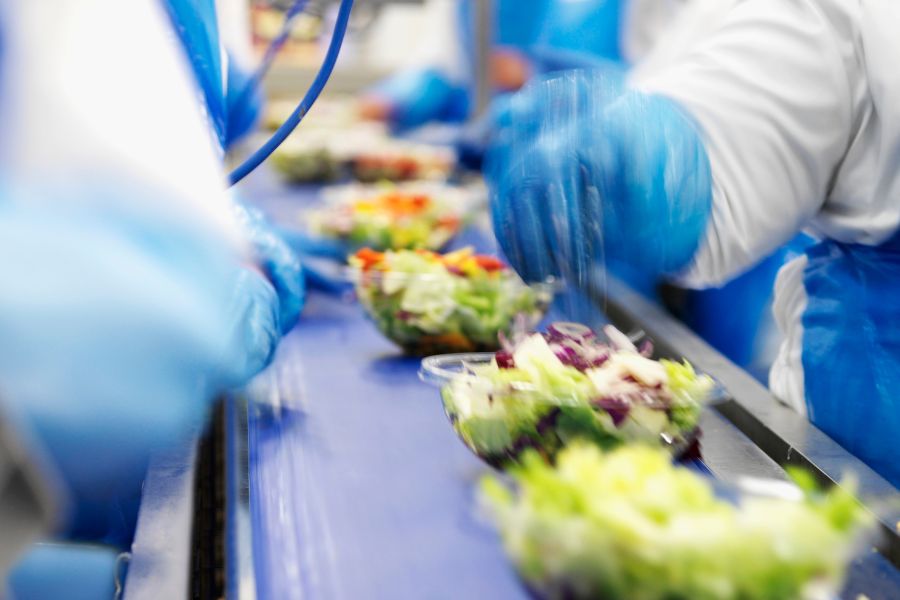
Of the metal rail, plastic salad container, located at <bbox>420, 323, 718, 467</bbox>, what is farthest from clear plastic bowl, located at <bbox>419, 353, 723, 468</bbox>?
the metal rail

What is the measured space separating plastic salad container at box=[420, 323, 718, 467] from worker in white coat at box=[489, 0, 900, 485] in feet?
0.65

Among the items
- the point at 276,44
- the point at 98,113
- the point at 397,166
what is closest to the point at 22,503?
the point at 98,113

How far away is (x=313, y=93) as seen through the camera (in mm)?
1300

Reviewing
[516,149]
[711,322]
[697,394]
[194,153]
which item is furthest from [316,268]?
[194,153]

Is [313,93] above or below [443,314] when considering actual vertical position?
above

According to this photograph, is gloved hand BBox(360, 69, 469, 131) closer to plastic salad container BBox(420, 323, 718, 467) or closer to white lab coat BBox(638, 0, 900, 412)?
white lab coat BBox(638, 0, 900, 412)

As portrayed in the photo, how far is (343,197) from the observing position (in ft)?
8.55

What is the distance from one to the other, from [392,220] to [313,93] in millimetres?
906

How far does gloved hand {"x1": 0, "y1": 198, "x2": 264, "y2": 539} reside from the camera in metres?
0.58

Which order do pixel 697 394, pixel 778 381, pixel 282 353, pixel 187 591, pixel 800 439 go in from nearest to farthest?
pixel 187 591 → pixel 697 394 → pixel 800 439 → pixel 778 381 → pixel 282 353

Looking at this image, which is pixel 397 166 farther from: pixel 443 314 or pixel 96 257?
pixel 96 257

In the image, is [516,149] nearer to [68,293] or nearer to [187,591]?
[187,591]

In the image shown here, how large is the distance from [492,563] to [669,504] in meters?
0.29

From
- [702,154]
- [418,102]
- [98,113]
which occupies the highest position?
[98,113]
